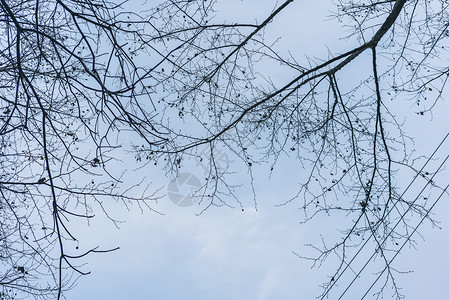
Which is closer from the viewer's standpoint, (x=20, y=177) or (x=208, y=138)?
(x=20, y=177)

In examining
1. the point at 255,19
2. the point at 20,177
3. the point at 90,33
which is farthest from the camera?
the point at 255,19

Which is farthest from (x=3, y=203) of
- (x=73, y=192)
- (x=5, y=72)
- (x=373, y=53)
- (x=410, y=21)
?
(x=410, y=21)

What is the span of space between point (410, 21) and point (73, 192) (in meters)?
A: 4.03

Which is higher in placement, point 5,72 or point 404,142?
point 5,72

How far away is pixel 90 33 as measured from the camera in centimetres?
371

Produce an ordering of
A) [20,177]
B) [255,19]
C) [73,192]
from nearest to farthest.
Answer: [73,192] → [20,177] → [255,19]

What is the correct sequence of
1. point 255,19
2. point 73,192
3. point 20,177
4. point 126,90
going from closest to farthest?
A: point 126,90 < point 73,192 < point 20,177 < point 255,19

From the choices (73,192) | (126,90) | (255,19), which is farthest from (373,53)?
(73,192)

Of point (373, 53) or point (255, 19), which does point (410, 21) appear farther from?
point (255, 19)

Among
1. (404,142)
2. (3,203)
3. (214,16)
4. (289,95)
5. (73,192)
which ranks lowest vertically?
(73,192)

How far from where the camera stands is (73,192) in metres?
3.97

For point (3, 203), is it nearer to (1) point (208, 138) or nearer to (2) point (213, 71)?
(1) point (208, 138)

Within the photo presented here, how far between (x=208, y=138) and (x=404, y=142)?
2.21 metres

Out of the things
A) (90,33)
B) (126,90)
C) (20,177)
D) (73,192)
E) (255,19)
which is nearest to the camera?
(126,90)
